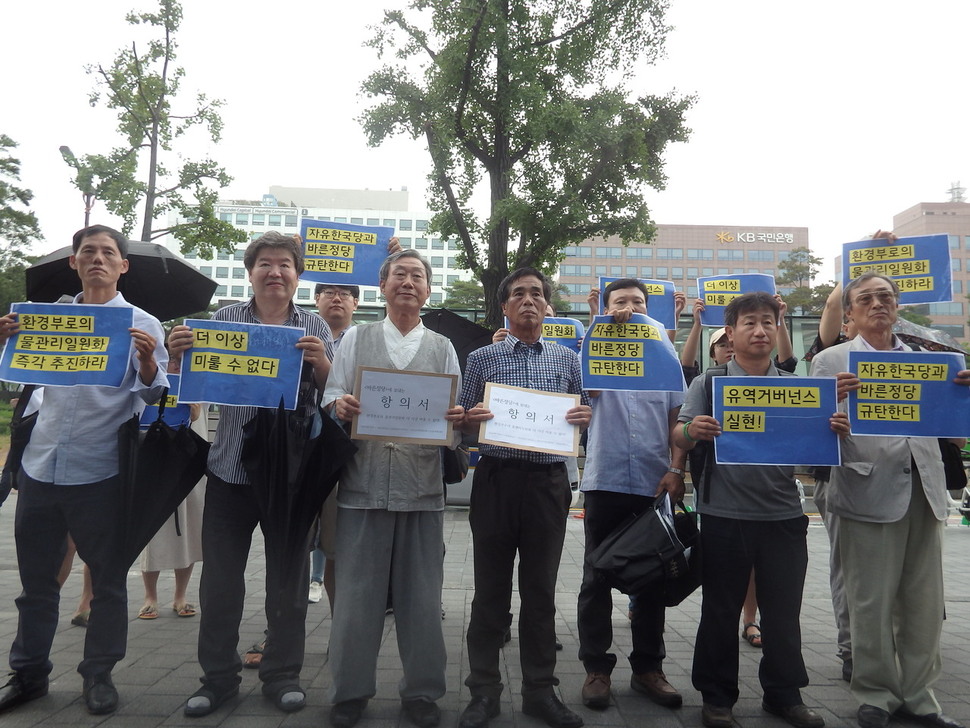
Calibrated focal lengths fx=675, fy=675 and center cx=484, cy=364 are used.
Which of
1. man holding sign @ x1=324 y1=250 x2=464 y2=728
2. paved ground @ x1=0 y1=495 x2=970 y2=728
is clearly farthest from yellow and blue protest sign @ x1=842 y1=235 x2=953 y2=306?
man holding sign @ x1=324 y1=250 x2=464 y2=728

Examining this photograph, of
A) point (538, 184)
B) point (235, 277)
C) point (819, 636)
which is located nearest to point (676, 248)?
point (235, 277)

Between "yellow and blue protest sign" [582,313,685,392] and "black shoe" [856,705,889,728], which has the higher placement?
"yellow and blue protest sign" [582,313,685,392]

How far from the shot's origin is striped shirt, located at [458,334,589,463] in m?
3.40

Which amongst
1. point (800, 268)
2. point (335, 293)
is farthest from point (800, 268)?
point (335, 293)

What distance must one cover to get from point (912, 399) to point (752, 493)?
0.87m

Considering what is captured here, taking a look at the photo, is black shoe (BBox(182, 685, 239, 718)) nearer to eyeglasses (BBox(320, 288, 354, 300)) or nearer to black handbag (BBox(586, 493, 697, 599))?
black handbag (BBox(586, 493, 697, 599))

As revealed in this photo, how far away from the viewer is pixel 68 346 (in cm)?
311

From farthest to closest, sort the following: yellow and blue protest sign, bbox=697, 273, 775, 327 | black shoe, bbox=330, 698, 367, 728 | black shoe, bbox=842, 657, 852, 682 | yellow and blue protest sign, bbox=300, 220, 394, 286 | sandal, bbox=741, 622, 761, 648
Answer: yellow and blue protest sign, bbox=300, 220, 394, 286 → yellow and blue protest sign, bbox=697, 273, 775, 327 → sandal, bbox=741, 622, 761, 648 → black shoe, bbox=842, 657, 852, 682 → black shoe, bbox=330, 698, 367, 728

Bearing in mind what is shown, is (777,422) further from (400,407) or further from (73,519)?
(73,519)

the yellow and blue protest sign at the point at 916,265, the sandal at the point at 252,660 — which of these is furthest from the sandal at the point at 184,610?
the yellow and blue protest sign at the point at 916,265

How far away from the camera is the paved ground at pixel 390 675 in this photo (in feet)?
10.0

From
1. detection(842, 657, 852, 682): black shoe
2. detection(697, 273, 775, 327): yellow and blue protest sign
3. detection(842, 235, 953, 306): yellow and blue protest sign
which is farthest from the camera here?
detection(697, 273, 775, 327): yellow and blue protest sign

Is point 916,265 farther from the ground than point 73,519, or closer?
farther from the ground

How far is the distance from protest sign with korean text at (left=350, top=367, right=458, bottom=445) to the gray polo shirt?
1318 millimetres
